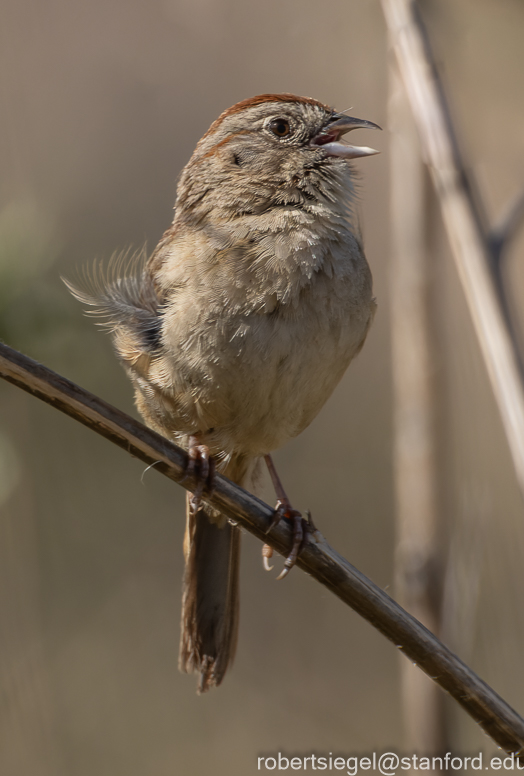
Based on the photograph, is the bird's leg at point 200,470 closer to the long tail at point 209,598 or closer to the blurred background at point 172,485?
the long tail at point 209,598

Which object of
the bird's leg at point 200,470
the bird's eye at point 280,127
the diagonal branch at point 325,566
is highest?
the bird's eye at point 280,127

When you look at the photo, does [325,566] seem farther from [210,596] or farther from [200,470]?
[210,596]

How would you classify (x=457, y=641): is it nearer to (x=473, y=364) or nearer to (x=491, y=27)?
(x=473, y=364)

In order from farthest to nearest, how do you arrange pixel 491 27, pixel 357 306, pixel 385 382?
pixel 385 382 → pixel 491 27 → pixel 357 306

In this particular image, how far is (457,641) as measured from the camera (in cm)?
291

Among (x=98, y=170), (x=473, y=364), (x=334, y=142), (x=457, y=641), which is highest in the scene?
(x=98, y=170)

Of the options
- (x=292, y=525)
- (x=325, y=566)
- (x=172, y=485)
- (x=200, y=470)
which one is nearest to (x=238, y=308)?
(x=200, y=470)

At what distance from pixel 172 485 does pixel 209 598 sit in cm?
175

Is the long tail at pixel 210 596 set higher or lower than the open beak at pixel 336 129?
lower

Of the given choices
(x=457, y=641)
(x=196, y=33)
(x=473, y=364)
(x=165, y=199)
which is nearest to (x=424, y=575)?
(x=457, y=641)

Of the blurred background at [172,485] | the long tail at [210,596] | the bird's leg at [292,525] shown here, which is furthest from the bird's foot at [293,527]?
the blurred background at [172,485]

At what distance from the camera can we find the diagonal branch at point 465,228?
2.27m

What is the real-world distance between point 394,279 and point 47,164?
237 centimetres

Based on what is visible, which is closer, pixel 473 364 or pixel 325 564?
pixel 325 564
